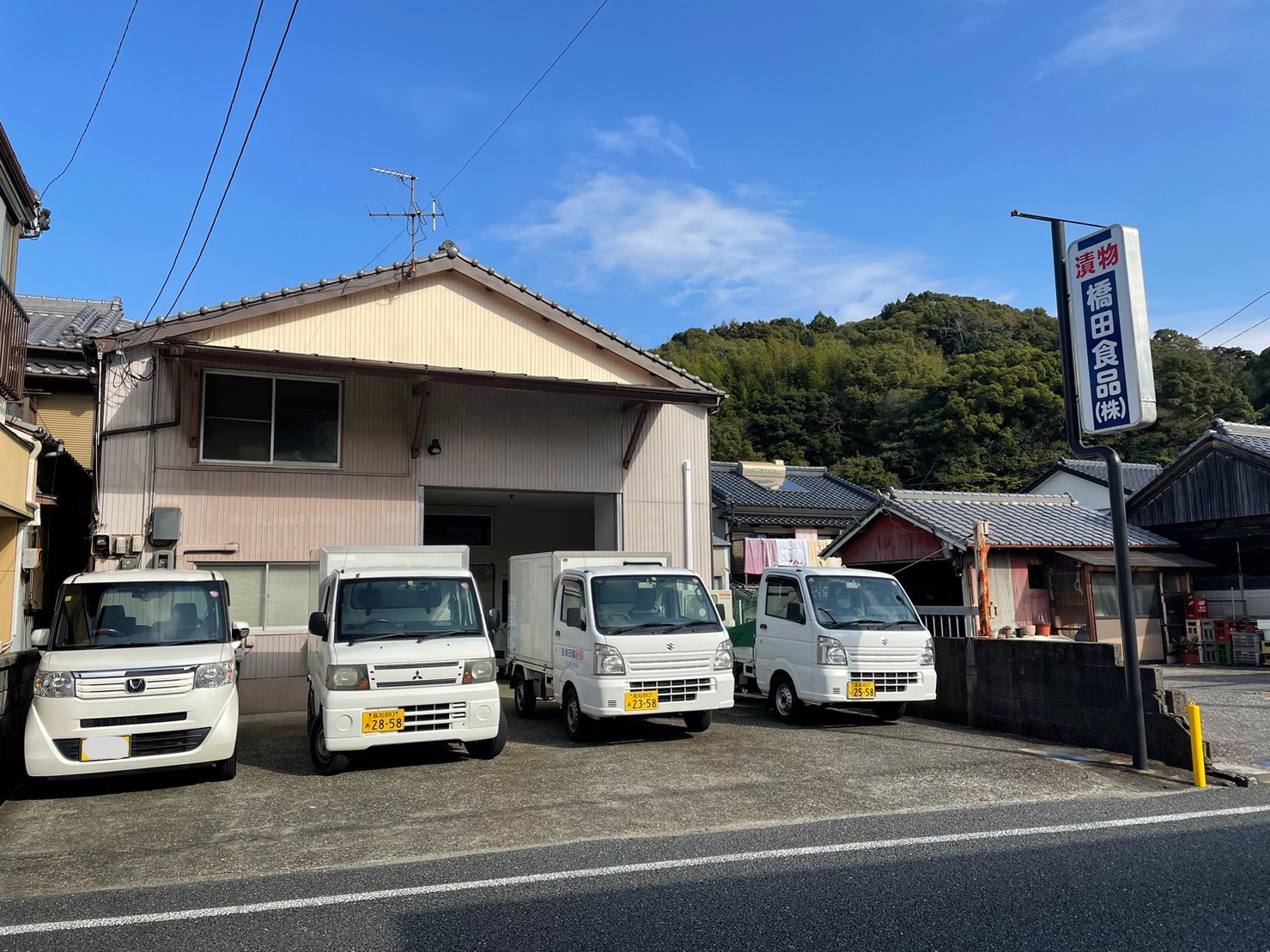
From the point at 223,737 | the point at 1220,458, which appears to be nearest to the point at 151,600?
the point at 223,737

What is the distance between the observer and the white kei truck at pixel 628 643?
9008 millimetres

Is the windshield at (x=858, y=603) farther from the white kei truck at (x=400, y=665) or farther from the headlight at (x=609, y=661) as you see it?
the white kei truck at (x=400, y=665)

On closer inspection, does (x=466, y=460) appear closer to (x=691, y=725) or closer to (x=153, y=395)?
(x=153, y=395)

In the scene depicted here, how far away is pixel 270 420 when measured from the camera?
1274 centimetres

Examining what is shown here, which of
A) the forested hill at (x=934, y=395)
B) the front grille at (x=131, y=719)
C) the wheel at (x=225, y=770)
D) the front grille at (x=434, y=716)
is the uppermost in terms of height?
the forested hill at (x=934, y=395)

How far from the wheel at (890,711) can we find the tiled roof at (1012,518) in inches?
279

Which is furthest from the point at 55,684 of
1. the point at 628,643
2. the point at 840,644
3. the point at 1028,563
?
the point at 1028,563

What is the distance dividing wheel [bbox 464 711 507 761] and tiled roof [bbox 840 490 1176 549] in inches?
449

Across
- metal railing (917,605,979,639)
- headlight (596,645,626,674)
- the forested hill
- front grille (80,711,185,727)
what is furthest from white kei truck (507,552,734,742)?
the forested hill

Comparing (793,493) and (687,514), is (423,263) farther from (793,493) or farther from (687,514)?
(793,493)

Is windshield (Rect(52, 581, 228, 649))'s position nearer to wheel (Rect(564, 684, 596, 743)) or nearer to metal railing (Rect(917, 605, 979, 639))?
wheel (Rect(564, 684, 596, 743))

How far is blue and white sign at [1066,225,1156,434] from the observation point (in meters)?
8.30

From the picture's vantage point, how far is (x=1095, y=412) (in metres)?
8.68

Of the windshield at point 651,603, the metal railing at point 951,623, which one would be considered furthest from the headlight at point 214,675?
the metal railing at point 951,623
